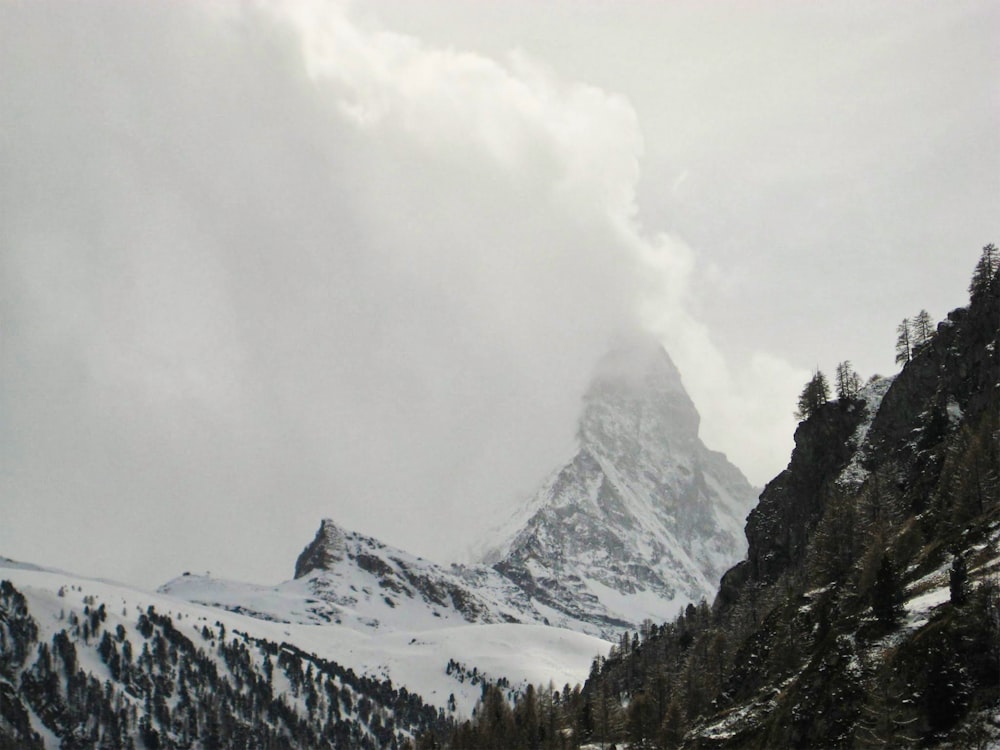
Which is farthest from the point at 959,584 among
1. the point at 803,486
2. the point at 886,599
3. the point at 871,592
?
the point at 803,486

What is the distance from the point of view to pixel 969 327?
128 metres

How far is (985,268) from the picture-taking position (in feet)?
460

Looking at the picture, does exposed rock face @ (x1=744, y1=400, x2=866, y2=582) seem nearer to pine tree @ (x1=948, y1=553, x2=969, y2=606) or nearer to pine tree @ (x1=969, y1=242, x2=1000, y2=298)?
pine tree @ (x1=969, y1=242, x2=1000, y2=298)

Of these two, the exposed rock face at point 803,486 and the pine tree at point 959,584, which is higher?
the exposed rock face at point 803,486

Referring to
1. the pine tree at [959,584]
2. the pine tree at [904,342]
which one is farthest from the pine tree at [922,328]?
the pine tree at [959,584]

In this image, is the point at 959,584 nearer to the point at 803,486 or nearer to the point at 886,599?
the point at 886,599

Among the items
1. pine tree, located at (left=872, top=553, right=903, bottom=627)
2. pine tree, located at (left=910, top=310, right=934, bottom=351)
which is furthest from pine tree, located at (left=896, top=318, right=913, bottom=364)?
pine tree, located at (left=872, top=553, right=903, bottom=627)

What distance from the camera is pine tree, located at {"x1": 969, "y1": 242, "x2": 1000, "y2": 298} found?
5420 inches

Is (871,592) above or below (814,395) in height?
below

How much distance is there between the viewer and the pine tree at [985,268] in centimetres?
13768

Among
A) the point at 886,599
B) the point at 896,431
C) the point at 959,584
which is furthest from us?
the point at 896,431

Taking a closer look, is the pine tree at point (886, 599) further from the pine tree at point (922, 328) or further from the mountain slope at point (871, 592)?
the pine tree at point (922, 328)

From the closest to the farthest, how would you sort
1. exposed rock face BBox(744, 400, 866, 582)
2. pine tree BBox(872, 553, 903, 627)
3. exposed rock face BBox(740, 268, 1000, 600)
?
pine tree BBox(872, 553, 903, 627) < exposed rock face BBox(740, 268, 1000, 600) < exposed rock face BBox(744, 400, 866, 582)

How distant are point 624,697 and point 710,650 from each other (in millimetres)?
55624
